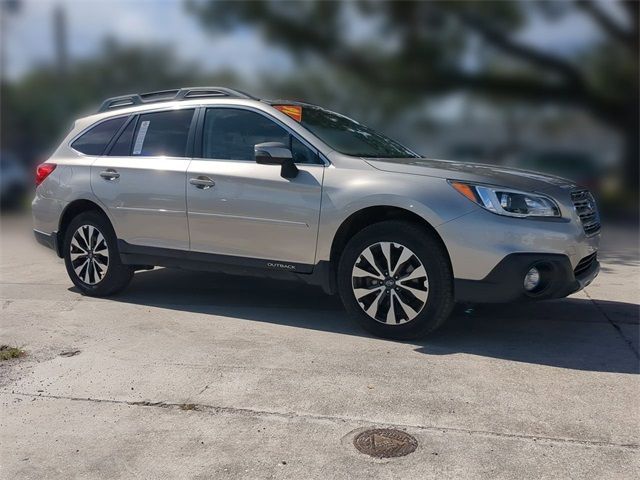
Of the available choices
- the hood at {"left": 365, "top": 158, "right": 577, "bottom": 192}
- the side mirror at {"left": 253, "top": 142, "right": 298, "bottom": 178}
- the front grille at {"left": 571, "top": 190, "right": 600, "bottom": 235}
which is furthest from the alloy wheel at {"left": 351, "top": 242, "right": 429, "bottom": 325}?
the front grille at {"left": 571, "top": 190, "right": 600, "bottom": 235}

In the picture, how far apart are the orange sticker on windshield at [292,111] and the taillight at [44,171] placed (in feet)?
8.26

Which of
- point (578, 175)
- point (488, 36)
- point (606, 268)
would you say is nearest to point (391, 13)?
point (488, 36)

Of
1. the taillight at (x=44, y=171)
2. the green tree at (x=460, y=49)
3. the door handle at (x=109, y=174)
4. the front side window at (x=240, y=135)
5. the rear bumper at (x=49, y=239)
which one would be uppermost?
the green tree at (x=460, y=49)

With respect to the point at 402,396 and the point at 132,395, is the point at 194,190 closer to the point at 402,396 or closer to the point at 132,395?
the point at 132,395

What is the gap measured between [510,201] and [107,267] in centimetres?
366

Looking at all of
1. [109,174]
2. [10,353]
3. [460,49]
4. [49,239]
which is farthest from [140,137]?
[460,49]

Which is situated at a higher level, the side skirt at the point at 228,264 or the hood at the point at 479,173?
the hood at the point at 479,173

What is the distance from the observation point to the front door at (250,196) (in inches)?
204

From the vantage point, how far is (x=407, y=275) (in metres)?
4.85

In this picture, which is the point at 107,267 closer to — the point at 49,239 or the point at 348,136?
the point at 49,239

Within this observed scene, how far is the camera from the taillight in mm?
6665

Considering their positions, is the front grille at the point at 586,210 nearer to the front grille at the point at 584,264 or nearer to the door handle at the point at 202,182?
the front grille at the point at 584,264

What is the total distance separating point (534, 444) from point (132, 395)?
2282 millimetres

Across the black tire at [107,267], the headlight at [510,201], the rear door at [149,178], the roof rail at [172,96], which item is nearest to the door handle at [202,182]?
the rear door at [149,178]
